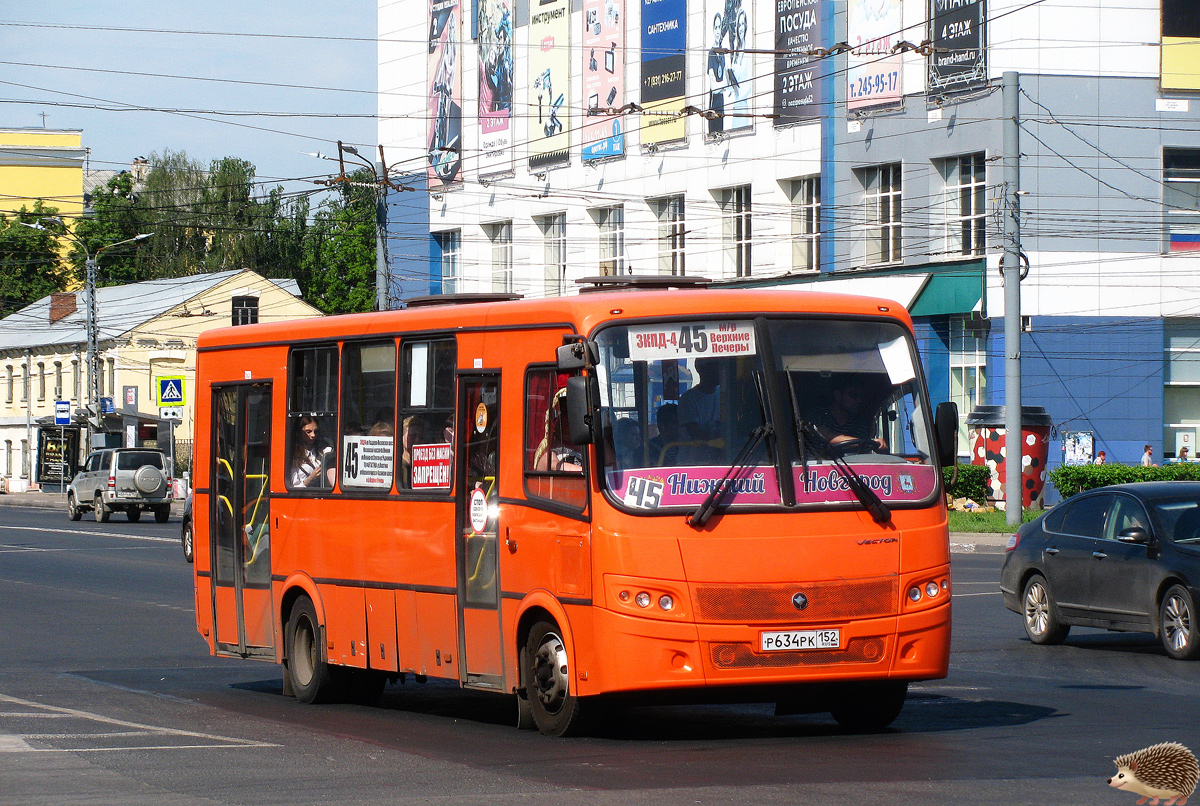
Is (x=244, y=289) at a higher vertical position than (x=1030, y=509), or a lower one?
higher

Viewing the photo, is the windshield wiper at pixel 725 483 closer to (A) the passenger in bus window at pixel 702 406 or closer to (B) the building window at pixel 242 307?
(A) the passenger in bus window at pixel 702 406

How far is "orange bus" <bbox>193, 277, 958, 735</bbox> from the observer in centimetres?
969

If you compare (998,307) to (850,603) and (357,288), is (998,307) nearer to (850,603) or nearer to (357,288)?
(850,603)

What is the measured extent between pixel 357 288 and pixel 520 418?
8437 cm

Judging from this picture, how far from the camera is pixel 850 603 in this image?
988cm

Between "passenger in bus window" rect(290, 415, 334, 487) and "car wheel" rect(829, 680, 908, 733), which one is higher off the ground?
"passenger in bus window" rect(290, 415, 334, 487)

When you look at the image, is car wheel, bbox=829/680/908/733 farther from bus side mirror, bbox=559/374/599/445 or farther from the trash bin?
the trash bin

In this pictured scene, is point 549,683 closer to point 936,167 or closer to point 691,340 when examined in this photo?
point 691,340

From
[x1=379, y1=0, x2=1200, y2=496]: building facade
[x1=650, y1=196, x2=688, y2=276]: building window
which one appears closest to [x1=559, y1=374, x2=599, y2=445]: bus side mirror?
[x1=379, y1=0, x2=1200, y2=496]: building facade

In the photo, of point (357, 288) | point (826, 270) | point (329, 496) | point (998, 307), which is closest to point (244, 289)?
point (357, 288)

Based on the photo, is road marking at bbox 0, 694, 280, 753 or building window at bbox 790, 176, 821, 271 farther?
building window at bbox 790, 176, 821, 271

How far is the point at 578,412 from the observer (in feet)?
31.6

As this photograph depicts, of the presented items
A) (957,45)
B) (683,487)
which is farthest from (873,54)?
(683,487)

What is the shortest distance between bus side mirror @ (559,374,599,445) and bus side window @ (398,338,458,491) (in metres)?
1.74
